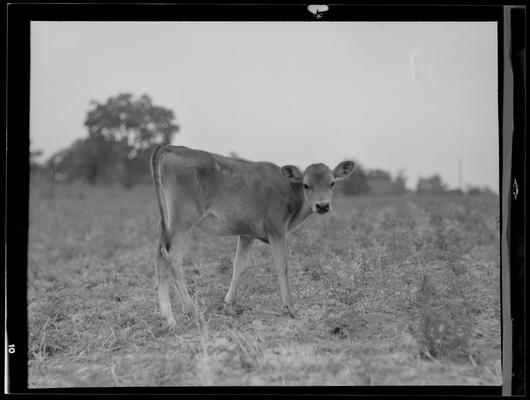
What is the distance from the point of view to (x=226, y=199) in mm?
6895

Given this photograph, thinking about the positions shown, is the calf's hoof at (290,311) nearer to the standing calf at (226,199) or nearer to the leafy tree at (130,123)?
the standing calf at (226,199)

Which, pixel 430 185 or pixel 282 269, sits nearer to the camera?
pixel 282 269

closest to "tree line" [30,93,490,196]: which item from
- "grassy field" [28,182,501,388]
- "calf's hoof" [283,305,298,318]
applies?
"grassy field" [28,182,501,388]

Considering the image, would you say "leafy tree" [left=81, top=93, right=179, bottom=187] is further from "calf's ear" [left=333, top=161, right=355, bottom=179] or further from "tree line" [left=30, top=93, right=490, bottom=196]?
"calf's ear" [left=333, top=161, right=355, bottom=179]

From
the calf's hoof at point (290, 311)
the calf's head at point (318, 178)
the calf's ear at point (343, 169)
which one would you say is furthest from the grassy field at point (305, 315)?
the calf's ear at point (343, 169)

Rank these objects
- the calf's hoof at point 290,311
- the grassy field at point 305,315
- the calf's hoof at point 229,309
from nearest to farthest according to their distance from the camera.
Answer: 1. the grassy field at point 305,315
2. the calf's hoof at point 290,311
3. the calf's hoof at point 229,309

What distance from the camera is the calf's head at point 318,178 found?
21.8ft

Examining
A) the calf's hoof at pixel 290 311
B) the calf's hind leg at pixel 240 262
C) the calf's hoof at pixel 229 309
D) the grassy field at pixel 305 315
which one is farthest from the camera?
the calf's hind leg at pixel 240 262

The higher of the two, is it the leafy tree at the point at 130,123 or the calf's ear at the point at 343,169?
the leafy tree at the point at 130,123

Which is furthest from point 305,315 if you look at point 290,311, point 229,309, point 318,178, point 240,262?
point 318,178

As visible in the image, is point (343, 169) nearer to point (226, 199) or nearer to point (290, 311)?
point (226, 199)

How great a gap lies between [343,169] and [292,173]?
0.63 meters
